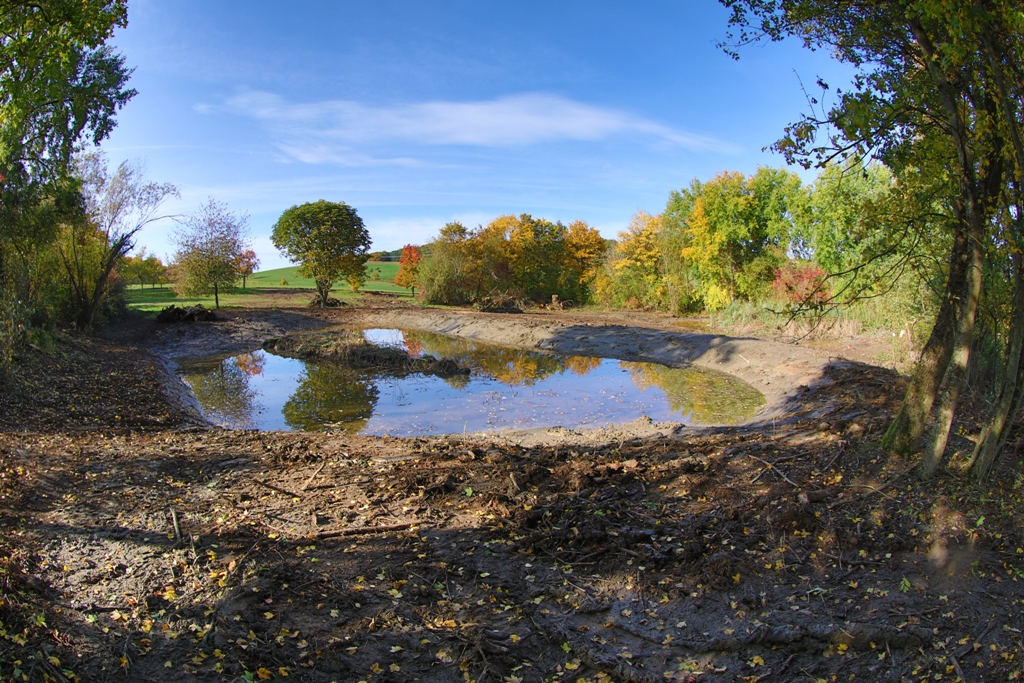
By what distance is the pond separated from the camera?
10.9 meters

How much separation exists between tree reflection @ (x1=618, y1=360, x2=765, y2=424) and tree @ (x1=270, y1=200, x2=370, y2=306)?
22.5 m

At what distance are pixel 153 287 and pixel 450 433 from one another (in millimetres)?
48979

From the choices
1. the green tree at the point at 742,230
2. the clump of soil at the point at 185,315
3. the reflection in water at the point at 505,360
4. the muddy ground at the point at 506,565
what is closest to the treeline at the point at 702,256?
the green tree at the point at 742,230

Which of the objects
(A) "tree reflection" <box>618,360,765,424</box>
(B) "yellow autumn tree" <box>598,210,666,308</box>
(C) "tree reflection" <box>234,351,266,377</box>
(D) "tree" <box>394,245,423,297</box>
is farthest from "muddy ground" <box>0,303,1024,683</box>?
(D) "tree" <box>394,245,423,297</box>

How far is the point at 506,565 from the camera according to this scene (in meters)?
4.58

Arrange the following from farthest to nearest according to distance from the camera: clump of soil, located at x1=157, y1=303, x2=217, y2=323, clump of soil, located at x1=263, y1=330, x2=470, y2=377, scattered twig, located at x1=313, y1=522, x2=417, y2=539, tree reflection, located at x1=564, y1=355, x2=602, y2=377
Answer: clump of soil, located at x1=157, y1=303, x2=217, y2=323 → tree reflection, located at x1=564, y1=355, x2=602, y2=377 → clump of soil, located at x1=263, y1=330, x2=470, y2=377 → scattered twig, located at x1=313, y1=522, x2=417, y2=539

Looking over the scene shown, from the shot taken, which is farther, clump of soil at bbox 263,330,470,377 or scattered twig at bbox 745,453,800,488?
clump of soil at bbox 263,330,470,377

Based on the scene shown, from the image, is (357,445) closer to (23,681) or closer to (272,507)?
(272,507)

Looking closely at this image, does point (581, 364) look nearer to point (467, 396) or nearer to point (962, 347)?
point (467, 396)

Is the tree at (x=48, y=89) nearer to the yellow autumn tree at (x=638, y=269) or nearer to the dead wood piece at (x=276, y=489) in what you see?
the dead wood piece at (x=276, y=489)

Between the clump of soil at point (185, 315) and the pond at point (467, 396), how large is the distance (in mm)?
5842

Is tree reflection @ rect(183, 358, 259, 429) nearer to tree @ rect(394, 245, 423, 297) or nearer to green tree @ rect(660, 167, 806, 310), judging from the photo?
green tree @ rect(660, 167, 806, 310)

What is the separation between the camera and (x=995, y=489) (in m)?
4.87

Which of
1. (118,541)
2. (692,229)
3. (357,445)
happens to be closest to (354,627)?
(118,541)
